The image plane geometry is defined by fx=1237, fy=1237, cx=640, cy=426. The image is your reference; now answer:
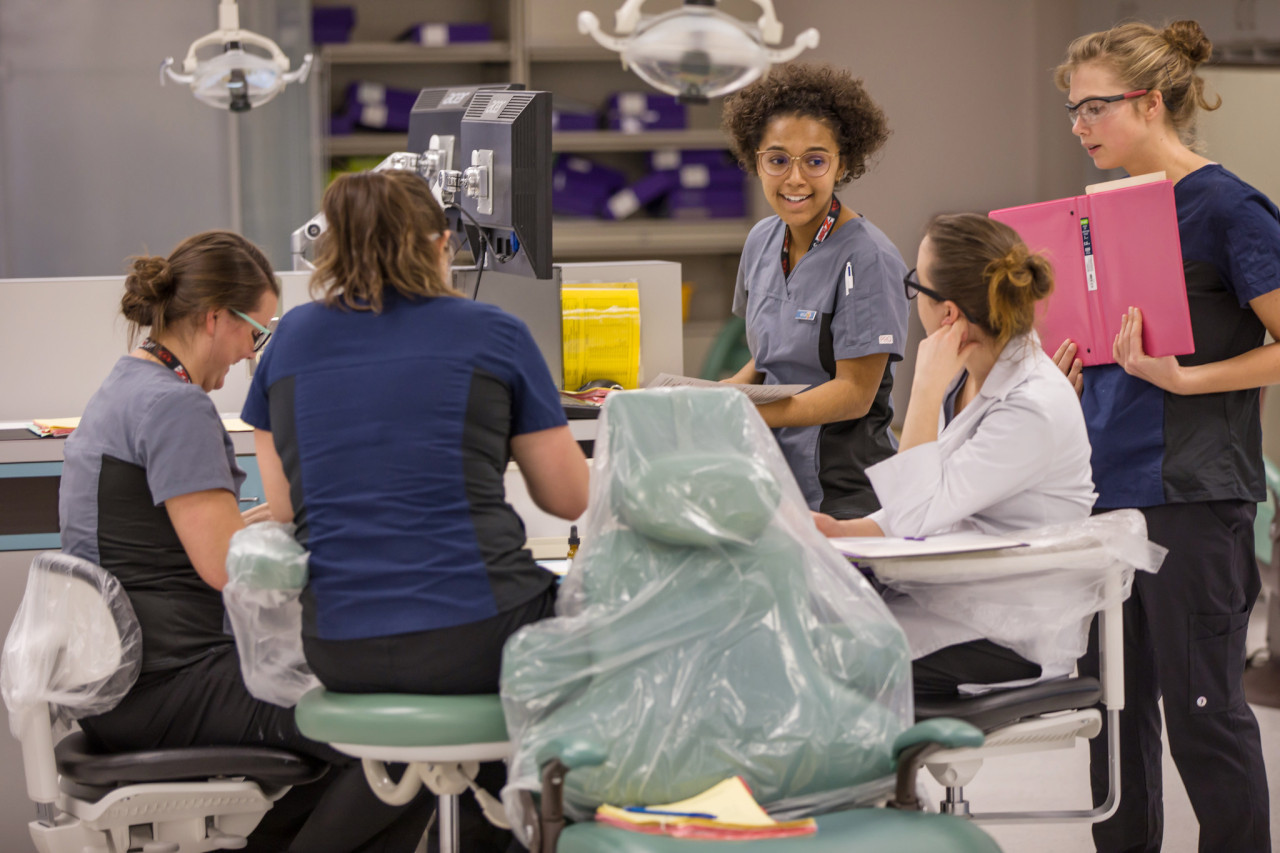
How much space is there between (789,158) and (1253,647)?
8.16 feet

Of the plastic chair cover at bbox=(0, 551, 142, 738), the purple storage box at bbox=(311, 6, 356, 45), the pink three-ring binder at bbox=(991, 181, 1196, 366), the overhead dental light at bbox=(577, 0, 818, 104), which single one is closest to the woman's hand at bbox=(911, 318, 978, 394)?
the pink three-ring binder at bbox=(991, 181, 1196, 366)

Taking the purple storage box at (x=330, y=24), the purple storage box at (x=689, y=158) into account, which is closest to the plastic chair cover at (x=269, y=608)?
the purple storage box at (x=689, y=158)

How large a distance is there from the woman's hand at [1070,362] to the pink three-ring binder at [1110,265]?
12 mm

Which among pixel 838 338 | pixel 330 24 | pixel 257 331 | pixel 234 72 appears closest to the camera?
pixel 257 331

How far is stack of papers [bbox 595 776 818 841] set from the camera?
1.26 metres

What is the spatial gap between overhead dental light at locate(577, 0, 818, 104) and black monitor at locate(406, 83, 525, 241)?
24.4 inches

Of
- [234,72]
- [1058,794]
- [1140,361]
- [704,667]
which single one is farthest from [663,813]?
[234,72]

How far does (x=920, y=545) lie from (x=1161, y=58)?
991 mm

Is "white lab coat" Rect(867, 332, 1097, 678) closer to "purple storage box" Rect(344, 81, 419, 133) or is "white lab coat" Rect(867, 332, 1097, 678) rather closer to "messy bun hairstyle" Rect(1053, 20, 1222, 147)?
"messy bun hairstyle" Rect(1053, 20, 1222, 147)

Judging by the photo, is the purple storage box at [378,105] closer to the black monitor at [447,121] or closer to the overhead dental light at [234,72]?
the overhead dental light at [234,72]

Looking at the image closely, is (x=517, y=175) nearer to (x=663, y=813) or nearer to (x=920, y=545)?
(x=920, y=545)

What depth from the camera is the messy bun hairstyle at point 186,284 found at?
1.86m

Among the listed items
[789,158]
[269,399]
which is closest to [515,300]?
[789,158]

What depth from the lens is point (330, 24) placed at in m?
4.83
